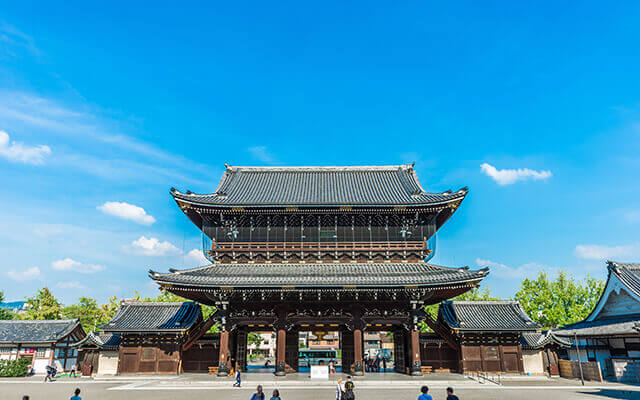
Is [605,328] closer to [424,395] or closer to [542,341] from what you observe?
[542,341]

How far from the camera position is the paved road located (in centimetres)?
2008

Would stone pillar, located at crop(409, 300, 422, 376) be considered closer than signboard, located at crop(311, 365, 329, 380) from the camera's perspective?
No

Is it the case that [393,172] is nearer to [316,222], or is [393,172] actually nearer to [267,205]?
[316,222]

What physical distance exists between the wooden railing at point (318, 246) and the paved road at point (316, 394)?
1093cm

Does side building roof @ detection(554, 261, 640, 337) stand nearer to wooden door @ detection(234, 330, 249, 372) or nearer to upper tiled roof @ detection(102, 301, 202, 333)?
wooden door @ detection(234, 330, 249, 372)

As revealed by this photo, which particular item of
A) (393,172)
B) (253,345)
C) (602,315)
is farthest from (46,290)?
(602,315)

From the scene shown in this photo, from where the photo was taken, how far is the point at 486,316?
108ft

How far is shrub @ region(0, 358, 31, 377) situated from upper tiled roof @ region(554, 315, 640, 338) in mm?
46467

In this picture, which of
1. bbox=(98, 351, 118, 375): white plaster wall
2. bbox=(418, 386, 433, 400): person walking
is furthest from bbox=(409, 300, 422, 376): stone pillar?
bbox=(98, 351, 118, 375): white plaster wall

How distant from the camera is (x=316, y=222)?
31891 mm

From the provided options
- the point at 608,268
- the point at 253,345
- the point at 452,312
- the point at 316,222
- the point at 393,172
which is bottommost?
the point at 253,345

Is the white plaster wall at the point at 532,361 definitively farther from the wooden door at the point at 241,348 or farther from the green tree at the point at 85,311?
the green tree at the point at 85,311

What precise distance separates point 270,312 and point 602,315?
25514 mm

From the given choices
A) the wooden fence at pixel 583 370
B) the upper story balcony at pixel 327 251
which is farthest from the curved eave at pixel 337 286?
the wooden fence at pixel 583 370
